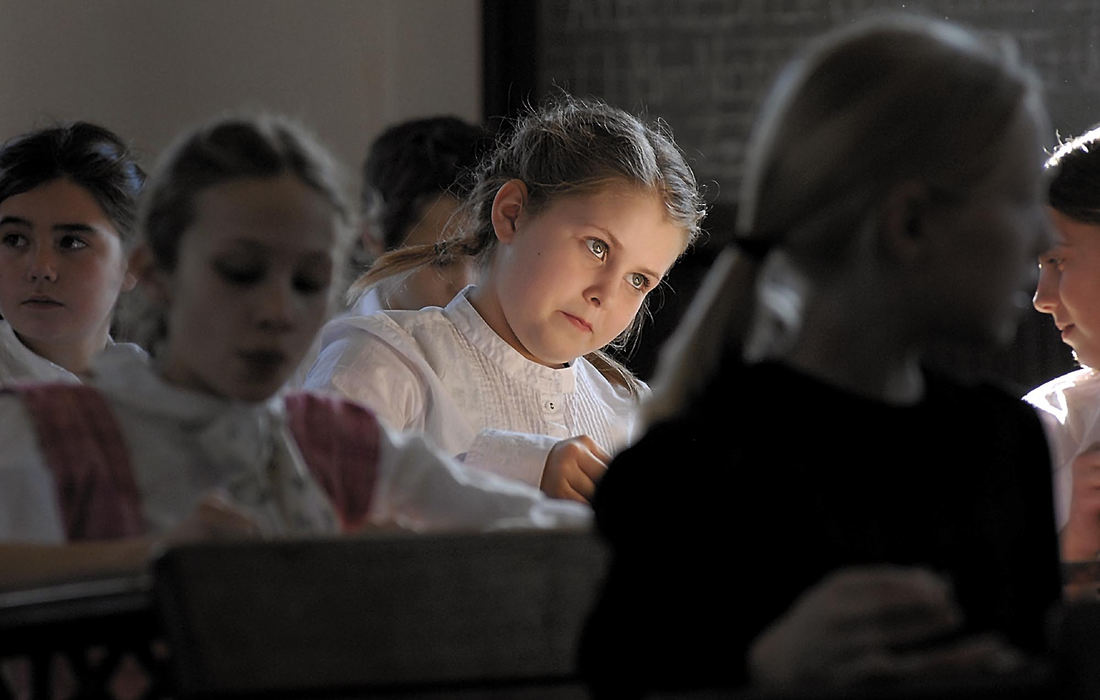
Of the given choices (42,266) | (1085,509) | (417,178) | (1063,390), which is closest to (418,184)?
(417,178)

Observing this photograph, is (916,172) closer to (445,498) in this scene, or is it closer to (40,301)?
(445,498)

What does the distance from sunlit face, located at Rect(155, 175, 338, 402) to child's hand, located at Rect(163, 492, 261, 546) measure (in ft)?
Result: 0.52

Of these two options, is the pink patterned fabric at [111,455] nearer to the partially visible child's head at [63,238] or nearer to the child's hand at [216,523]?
the child's hand at [216,523]

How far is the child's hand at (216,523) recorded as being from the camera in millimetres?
814

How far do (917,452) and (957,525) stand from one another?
4 cm

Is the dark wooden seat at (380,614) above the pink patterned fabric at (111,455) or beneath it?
above

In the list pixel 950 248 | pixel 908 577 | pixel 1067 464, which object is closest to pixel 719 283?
pixel 950 248

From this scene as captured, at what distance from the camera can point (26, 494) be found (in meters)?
0.95

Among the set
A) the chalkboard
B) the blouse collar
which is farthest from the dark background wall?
the blouse collar

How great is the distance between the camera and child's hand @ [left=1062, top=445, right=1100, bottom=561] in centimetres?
164

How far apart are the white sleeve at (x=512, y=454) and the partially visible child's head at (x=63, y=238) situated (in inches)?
25.7

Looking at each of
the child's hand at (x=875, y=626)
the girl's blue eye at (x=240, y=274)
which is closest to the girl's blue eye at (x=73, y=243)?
the girl's blue eye at (x=240, y=274)

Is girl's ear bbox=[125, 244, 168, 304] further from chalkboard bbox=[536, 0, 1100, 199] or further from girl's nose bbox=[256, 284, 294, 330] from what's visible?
chalkboard bbox=[536, 0, 1100, 199]

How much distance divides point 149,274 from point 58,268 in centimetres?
95
